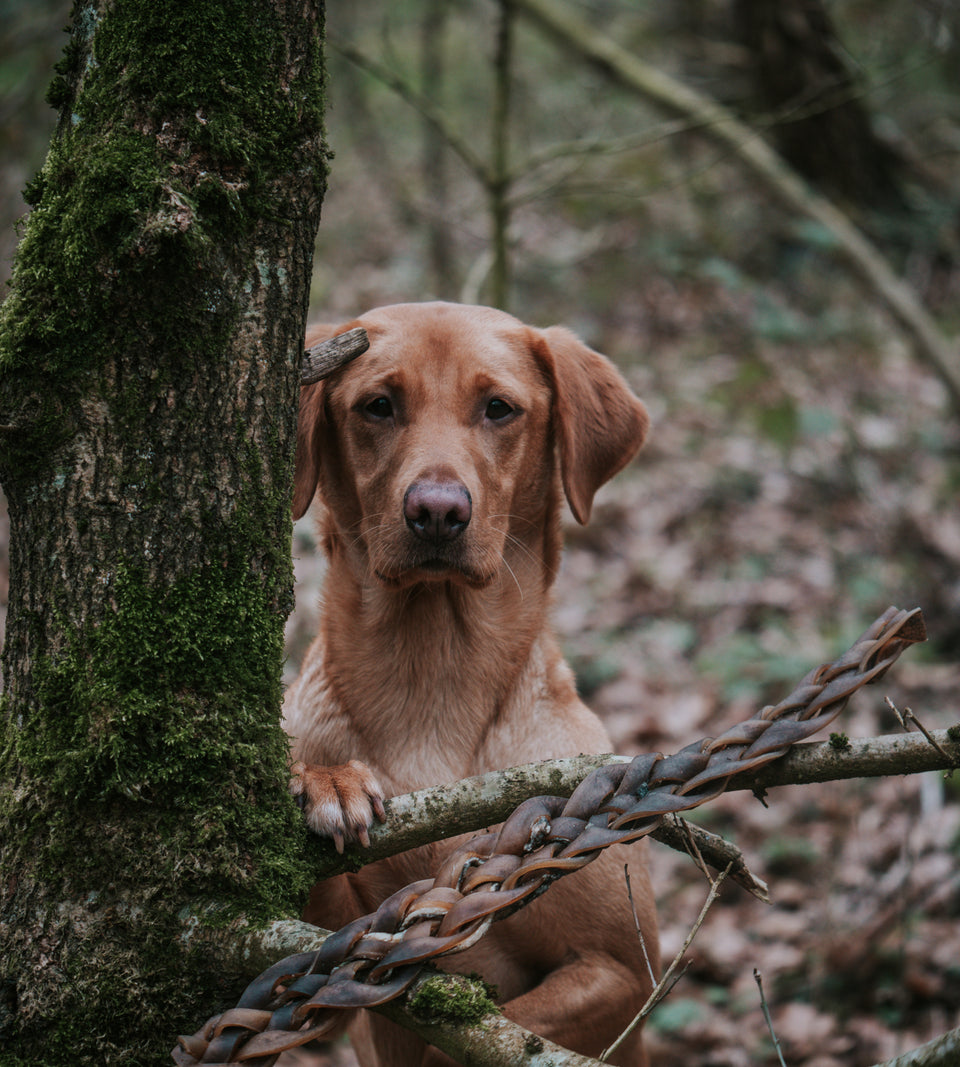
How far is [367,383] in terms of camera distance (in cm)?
310

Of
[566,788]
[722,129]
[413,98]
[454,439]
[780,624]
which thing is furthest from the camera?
[722,129]

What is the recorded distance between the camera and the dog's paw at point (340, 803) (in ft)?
6.79

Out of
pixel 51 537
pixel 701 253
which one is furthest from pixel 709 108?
pixel 51 537

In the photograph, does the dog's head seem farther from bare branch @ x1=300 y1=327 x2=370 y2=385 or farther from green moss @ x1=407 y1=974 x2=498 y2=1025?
green moss @ x1=407 y1=974 x2=498 y2=1025

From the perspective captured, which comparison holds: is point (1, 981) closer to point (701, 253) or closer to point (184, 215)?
point (184, 215)

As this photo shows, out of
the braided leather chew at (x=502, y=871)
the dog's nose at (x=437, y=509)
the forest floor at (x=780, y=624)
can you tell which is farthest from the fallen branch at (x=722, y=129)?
the braided leather chew at (x=502, y=871)

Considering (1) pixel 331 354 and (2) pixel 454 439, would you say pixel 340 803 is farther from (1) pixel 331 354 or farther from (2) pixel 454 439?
(2) pixel 454 439

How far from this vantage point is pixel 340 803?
6.97ft

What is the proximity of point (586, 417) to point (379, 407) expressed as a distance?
2.38 ft

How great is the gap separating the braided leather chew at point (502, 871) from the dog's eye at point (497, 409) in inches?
61.9

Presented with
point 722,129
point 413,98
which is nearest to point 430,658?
point 413,98

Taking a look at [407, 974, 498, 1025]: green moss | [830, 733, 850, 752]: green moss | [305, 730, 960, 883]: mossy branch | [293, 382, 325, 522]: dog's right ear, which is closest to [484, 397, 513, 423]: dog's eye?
[293, 382, 325, 522]: dog's right ear

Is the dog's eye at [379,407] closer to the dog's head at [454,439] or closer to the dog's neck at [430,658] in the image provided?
the dog's head at [454,439]

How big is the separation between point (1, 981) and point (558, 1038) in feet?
4.71
